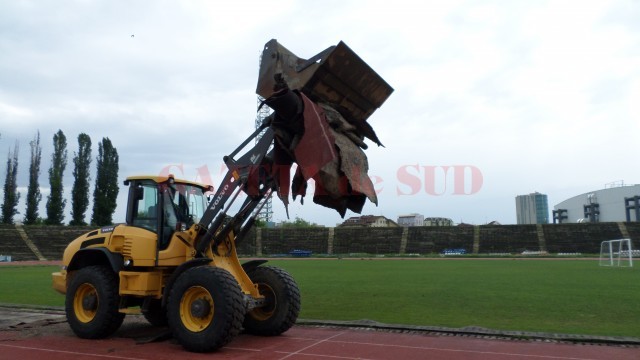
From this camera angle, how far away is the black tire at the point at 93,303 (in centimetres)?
821

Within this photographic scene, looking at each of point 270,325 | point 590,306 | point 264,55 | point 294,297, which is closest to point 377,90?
point 264,55

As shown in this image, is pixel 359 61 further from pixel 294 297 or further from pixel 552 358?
pixel 552 358

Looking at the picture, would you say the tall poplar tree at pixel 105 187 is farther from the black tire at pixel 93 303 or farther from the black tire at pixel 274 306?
the black tire at pixel 274 306

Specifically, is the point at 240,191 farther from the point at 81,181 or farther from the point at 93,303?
the point at 81,181

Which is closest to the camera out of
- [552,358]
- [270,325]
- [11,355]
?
[552,358]

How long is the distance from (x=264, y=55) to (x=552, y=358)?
561cm

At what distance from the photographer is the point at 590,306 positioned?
1127 cm

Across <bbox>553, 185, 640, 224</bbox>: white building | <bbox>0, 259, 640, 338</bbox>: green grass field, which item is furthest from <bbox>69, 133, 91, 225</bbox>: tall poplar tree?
<bbox>553, 185, 640, 224</bbox>: white building

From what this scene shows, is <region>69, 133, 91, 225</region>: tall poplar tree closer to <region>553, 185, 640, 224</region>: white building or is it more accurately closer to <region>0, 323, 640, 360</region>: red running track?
<region>0, 323, 640, 360</region>: red running track

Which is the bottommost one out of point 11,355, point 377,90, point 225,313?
point 11,355

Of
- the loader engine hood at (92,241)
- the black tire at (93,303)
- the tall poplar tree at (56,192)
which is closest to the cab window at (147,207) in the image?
the loader engine hood at (92,241)

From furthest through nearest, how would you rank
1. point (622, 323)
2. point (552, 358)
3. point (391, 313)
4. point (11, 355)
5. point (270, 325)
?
point (391, 313), point (622, 323), point (270, 325), point (11, 355), point (552, 358)

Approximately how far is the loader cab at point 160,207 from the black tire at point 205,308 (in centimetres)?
109

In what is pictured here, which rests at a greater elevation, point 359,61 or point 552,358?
point 359,61
